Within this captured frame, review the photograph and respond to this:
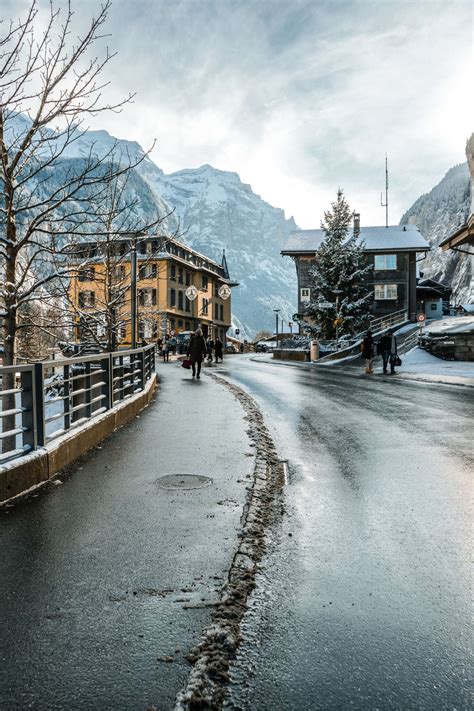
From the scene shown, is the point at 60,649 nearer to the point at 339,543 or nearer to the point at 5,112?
the point at 339,543

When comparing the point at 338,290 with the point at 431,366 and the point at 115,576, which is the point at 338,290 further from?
the point at 115,576

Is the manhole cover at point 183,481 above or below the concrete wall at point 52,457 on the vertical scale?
below

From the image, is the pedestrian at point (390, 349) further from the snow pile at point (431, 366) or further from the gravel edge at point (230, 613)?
the gravel edge at point (230, 613)

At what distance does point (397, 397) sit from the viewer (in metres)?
13.6

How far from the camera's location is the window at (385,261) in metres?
49.8

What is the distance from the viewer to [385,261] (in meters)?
50.0

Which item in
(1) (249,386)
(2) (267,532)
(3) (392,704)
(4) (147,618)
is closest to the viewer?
(3) (392,704)

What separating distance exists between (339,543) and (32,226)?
7.03 meters

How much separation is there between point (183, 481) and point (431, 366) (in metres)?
21.4

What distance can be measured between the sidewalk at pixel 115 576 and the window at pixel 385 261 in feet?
152

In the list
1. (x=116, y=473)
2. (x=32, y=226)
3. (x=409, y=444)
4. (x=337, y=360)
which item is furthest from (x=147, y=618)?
(x=337, y=360)

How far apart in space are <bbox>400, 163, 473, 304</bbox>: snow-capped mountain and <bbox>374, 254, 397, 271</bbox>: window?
65.7m

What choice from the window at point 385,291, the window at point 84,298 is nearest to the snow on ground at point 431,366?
the window at point 84,298

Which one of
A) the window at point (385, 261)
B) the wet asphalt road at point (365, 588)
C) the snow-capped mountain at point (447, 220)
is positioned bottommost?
the wet asphalt road at point (365, 588)
